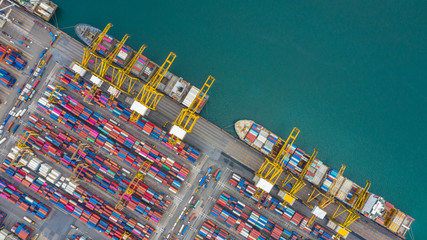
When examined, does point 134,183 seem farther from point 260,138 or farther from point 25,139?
point 260,138

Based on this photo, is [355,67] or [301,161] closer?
[301,161]

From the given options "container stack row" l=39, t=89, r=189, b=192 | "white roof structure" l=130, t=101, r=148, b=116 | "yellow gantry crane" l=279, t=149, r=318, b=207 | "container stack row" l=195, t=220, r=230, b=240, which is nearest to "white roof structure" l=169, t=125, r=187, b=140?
"container stack row" l=39, t=89, r=189, b=192

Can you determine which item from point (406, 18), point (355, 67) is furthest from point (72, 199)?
point (406, 18)

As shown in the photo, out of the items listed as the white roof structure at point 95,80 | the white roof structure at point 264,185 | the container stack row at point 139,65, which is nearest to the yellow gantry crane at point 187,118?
the container stack row at point 139,65

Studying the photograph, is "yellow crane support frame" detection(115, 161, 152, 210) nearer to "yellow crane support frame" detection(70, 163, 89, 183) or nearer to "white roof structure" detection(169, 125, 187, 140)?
"white roof structure" detection(169, 125, 187, 140)

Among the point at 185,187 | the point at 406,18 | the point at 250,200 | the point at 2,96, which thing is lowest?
the point at 2,96

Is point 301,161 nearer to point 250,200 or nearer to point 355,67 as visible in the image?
point 250,200

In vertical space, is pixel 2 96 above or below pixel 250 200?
below

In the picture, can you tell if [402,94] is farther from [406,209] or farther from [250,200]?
[250,200]
